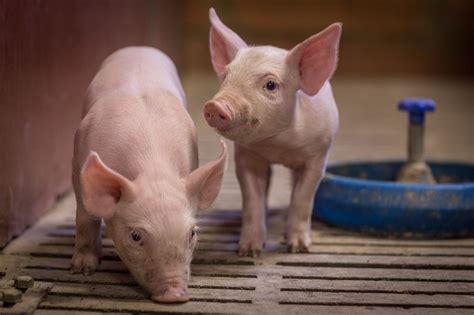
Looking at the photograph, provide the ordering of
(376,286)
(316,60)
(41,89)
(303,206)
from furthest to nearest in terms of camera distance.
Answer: (41,89)
(303,206)
(316,60)
(376,286)

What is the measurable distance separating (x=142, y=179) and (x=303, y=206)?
0.87 m

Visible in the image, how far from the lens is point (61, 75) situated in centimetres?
362

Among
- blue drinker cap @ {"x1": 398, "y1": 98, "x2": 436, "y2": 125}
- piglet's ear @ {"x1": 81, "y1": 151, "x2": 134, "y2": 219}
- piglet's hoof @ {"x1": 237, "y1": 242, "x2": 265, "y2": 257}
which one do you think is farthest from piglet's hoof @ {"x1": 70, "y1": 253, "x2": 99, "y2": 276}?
blue drinker cap @ {"x1": 398, "y1": 98, "x2": 436, "y2": 125}

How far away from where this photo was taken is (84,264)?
262cm

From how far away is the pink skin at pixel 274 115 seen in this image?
2596 mm

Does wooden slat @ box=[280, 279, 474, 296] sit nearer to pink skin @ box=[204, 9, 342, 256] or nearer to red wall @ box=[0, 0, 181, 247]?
pink skin @ box=[204, 9, 342, 256]

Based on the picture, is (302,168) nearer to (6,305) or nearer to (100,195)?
(100,195)

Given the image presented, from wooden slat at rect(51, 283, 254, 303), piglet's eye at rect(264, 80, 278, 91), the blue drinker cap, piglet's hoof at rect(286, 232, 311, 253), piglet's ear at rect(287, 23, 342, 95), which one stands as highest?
piglet's ear at rect(287, 23, 342, 95)

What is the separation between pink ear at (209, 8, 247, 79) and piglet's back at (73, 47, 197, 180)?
0.64 ft

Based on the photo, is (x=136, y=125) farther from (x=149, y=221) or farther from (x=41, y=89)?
(x=41, y=89)

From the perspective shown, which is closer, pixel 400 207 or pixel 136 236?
pixel 136 236

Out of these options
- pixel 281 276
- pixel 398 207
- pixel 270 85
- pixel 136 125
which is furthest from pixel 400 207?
pixel 136 125

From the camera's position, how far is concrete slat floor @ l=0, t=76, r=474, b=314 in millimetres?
2352

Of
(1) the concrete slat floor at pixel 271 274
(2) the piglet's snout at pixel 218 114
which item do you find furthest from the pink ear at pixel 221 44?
(1) the concrete slat floor at pixel 271 274
